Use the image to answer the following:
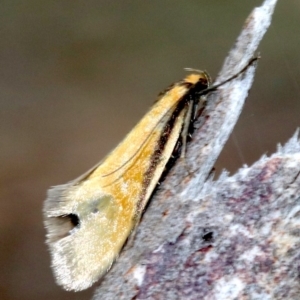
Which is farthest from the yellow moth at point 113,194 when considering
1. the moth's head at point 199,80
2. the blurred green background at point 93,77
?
the blurred green background at point 93,77

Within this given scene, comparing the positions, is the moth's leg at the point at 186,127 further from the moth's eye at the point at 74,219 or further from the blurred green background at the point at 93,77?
the blurred green background at the point at 93,77

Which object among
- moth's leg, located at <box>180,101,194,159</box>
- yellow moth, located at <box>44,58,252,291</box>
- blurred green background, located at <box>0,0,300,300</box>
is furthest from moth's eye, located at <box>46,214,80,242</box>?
blurred green background, located at <box>0,0,300,300</box>

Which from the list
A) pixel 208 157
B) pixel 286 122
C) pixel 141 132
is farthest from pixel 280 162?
pixel 286 122

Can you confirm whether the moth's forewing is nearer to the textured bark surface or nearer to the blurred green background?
the textured bark surface

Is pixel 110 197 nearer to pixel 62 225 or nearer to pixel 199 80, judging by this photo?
pixel 62 225

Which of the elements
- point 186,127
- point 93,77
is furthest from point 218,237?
point 93,77

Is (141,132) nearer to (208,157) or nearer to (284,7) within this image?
(208,157)
